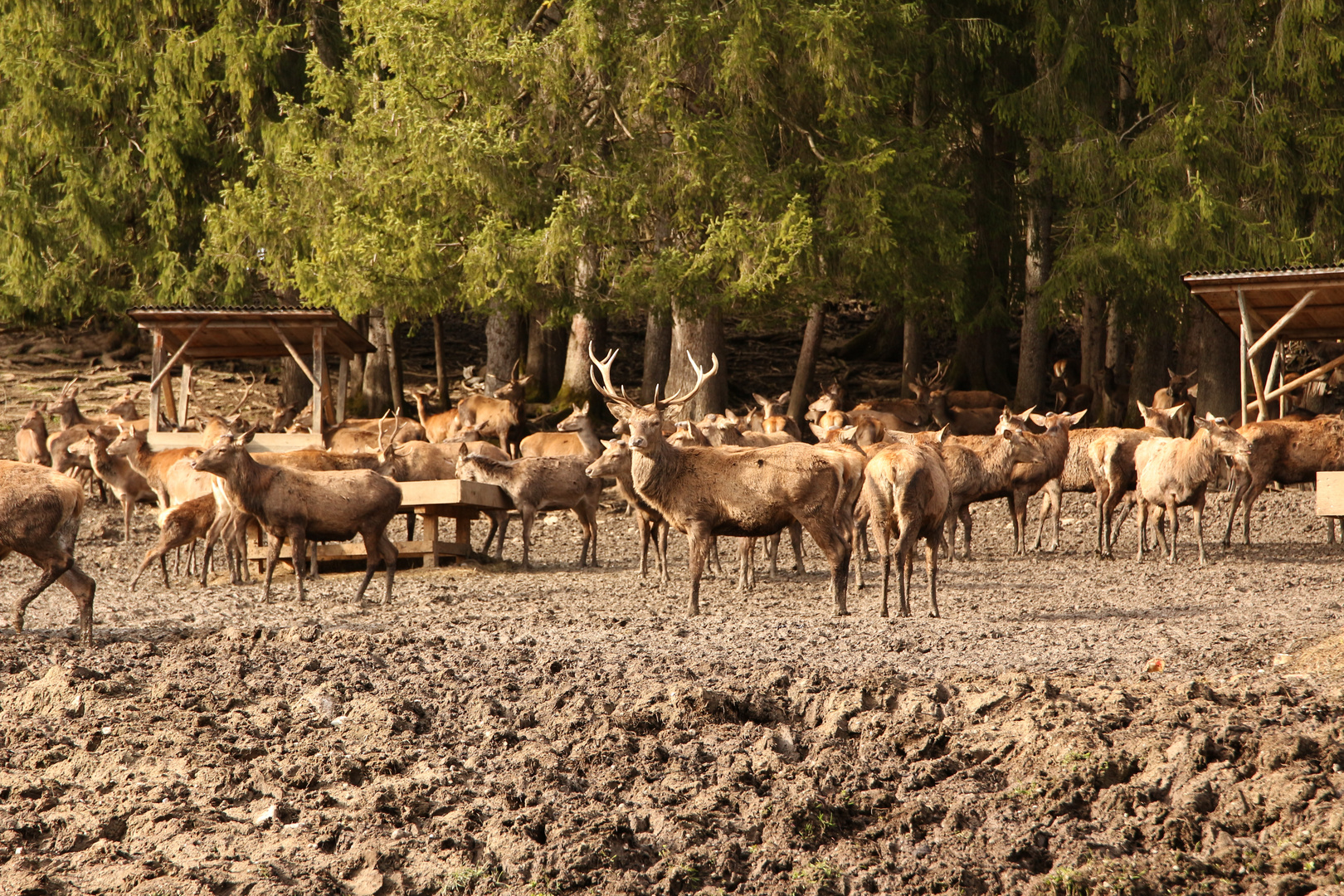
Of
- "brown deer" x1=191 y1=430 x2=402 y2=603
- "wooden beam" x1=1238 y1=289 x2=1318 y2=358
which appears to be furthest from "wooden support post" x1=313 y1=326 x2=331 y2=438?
"wooden beam" x1=1238 y1=289 x2=1318 y2=358

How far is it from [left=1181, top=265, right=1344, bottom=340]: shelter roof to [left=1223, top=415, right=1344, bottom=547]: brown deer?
1499 millimetres

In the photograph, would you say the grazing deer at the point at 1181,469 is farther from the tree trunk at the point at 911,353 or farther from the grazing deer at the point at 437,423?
the grazing deer at the point at 437,423

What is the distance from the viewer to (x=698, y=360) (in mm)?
21844

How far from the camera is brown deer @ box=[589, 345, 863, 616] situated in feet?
39.5

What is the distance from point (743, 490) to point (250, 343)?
13.6 meters

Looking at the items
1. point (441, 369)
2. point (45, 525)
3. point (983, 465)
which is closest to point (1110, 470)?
point (983, 465)

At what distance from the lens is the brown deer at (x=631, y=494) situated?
1366 cm

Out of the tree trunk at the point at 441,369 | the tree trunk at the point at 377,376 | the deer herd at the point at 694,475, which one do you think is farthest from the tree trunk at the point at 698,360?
the tree trunk at the point at 377,376

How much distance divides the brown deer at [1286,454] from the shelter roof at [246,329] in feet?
39.8

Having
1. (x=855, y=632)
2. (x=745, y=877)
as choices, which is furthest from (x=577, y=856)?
(x=855, y=632)

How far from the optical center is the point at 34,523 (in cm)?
1031

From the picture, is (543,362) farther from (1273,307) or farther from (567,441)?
(1273,307)

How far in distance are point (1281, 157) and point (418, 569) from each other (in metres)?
13.8

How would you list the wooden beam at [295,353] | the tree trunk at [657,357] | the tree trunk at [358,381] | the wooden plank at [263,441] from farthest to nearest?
the tree trunk at [358,381] → the tree trunk at [657,357] → the wooden beam at [295,353] → the wooden plank at [263,441]
